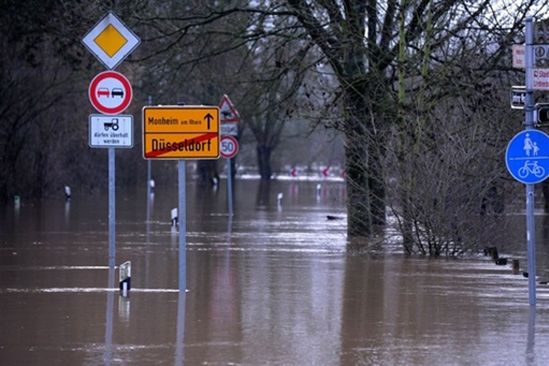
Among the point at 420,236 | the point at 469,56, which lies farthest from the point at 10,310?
the point at 469,56

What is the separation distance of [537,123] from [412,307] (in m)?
2.48

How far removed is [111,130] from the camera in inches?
637

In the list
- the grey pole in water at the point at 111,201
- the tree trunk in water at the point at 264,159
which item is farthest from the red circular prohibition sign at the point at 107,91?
the tree trunk in water at the point at 264,159

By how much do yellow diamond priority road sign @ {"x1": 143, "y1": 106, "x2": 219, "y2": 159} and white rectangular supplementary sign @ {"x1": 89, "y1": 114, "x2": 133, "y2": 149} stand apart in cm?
141

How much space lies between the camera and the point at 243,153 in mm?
125062

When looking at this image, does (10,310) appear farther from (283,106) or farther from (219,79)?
(219,79)

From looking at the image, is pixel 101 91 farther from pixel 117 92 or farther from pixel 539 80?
pixel 539 80

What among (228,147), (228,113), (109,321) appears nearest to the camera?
(109,321)

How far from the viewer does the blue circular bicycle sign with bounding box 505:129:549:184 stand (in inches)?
524

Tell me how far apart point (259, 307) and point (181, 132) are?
2.40 m

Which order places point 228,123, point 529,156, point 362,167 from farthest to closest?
point 228,123
point 362,167
point 529,156

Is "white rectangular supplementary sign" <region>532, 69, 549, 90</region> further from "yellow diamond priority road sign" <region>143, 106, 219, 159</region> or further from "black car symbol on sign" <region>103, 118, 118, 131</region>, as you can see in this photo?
"black car symbol on sign" <region>103, 118, 118, 131</region>

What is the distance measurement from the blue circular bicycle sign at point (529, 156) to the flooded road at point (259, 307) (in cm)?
152

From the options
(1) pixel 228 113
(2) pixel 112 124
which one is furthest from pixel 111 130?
(1) pixel 228 113
